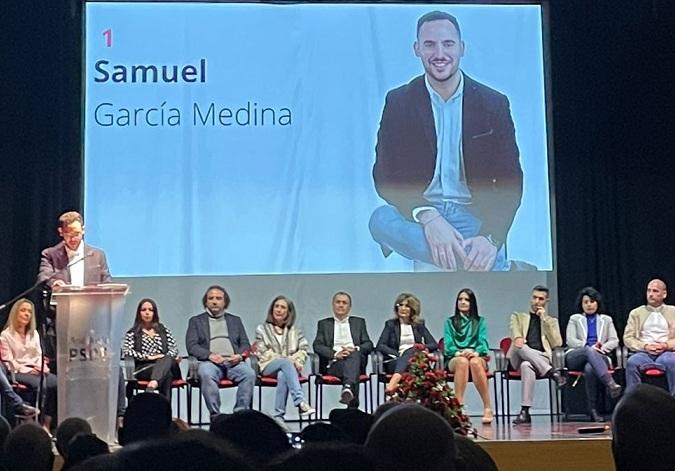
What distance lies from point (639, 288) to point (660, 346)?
104 centimetres

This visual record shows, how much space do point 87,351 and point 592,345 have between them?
11.8 feet

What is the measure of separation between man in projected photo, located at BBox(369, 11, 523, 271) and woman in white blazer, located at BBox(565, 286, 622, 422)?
70cm

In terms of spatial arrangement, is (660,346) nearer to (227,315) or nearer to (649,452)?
(227,315)

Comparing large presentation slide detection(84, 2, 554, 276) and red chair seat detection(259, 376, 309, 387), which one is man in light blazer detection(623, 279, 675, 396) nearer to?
large presentation slide detection(84, 2, 554, 276)

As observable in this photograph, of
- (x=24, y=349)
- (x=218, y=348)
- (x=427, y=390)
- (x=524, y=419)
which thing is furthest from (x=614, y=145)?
(x=24, y=349)

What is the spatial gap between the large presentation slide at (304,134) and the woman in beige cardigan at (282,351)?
59 centimetres

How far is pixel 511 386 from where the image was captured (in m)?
6.98

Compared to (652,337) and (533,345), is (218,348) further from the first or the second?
(652,337)

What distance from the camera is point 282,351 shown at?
628cm

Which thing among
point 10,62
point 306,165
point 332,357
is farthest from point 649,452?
point 10,62

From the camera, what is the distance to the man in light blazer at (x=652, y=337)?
20.2ft

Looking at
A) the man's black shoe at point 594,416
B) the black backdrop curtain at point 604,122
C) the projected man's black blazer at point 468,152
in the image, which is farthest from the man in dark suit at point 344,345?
the black backdrop curtain at point 604,122

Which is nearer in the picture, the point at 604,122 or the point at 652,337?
the point at 652,337

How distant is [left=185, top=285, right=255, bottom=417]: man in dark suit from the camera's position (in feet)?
19.6
